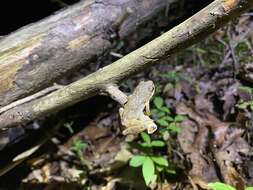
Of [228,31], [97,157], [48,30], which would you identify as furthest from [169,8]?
[97,157]

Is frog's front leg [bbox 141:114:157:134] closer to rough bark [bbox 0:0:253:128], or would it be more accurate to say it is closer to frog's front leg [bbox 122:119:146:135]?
frog's front leg [bbox 122:119:146:135]

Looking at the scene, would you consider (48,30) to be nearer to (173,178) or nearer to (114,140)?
(114,140)

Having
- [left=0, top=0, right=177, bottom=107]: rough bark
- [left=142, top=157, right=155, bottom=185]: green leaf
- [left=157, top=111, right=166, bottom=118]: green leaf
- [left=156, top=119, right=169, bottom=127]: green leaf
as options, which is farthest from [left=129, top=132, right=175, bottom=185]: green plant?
[left=0, top=0, right=177, bottom=107]: rough bark

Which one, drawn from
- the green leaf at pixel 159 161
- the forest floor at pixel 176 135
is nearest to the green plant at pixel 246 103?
the forest floor at pixel 176 135

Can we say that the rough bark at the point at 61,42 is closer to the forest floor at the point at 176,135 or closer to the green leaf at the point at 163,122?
the forest floor at the point at 176,135

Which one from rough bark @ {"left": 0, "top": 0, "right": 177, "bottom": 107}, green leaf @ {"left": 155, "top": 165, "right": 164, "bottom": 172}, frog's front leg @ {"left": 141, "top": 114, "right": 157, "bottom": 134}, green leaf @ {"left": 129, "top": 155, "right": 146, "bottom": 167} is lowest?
green leaf @ {"left": 155, "top": 165, "right": 164, "bottom": 172}
